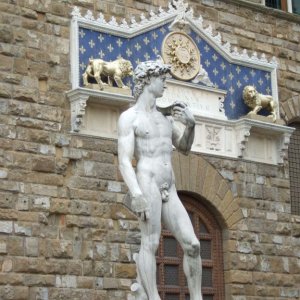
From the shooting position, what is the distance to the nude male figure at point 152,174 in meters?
10.4

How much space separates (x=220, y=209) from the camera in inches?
617

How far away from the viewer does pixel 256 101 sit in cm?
1630

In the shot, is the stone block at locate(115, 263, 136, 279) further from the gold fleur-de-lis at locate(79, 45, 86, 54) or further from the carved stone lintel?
the gold fleur-de-lis at locate(79, 45, 86, 54)

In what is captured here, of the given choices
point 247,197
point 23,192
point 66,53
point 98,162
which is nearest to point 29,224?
point 23,192

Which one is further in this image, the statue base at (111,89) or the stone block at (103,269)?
the statue base at (111,89)

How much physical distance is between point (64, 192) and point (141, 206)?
146 inches

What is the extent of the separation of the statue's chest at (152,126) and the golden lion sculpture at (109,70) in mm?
3380

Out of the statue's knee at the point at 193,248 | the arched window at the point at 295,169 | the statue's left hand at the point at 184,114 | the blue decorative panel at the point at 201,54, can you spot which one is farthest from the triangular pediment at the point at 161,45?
the statue's knee at the point at 193,248

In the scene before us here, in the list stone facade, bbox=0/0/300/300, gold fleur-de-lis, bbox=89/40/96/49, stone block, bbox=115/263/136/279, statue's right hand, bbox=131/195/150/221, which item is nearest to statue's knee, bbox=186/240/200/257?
statue's right hand, bbox=131/195/150/221

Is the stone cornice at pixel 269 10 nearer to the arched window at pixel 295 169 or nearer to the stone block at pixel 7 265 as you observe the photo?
the arched window at pixel 295 169

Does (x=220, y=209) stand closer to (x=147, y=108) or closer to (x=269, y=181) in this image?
(x=269, y=181)

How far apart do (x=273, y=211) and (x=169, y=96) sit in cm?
280

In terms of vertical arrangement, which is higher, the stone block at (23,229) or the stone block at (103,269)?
the stone block at (23,229)

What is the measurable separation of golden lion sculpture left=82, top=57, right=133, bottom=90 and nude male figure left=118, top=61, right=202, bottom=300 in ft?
10.6
